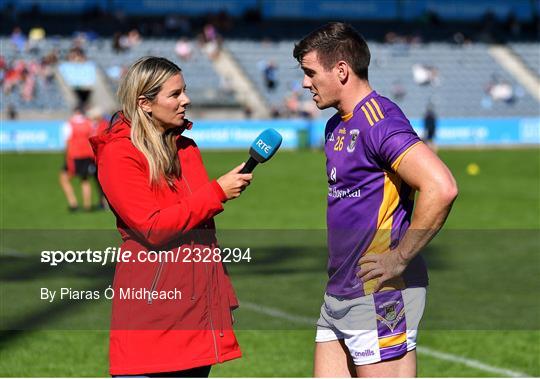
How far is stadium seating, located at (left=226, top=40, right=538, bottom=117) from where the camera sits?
150 feet

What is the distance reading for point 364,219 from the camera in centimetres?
431

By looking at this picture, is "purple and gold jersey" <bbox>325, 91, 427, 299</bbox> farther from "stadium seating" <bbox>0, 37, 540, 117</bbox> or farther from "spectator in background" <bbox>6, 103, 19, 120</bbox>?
"stadium seating" <bbox>0, 37, 540, 117</bbox>

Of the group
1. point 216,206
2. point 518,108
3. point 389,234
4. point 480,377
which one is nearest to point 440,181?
point 389,234

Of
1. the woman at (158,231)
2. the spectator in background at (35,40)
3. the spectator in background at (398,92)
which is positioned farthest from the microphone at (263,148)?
the spectator in background at (398,92)

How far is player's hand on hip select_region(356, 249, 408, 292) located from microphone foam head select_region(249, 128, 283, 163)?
2.04 feet

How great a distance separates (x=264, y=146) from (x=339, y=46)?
0.55m

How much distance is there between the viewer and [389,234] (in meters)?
4.29

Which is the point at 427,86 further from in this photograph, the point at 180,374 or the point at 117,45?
the point at 180,374

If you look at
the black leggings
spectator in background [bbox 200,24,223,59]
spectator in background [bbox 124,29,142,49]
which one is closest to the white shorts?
the black leggings

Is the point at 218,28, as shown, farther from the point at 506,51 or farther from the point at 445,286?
the point at 445,286

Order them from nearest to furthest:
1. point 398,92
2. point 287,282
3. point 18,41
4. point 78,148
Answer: point 287,282, point 78,148, point 18,41, point 398,92

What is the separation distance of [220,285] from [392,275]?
758 millimetres

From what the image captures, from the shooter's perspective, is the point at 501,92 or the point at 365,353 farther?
the point at 501,92

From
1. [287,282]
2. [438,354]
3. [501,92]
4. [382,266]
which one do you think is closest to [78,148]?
[287,282]
